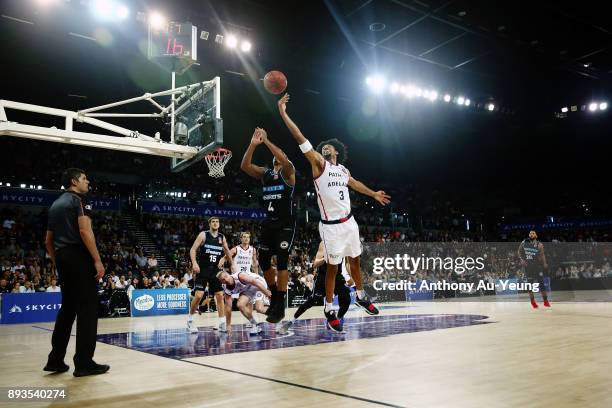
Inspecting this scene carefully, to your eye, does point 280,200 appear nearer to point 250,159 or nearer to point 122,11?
point 250,159

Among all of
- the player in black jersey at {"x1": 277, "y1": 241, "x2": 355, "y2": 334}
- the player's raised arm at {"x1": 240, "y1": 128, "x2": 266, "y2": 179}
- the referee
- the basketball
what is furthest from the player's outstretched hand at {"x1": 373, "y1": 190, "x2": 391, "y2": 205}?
the referee

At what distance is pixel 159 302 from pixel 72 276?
10.4 m

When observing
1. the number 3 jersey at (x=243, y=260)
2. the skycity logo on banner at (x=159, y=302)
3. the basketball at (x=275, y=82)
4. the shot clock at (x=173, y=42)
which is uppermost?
the shot clock at (x=173, y=42)

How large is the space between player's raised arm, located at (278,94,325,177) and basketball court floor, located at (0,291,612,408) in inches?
84.9

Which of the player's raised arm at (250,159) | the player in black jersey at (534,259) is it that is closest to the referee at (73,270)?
the player's raised arm at (250,159)

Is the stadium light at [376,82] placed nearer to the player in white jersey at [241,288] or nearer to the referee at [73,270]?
Answer: the player in white jersey at [241,288]

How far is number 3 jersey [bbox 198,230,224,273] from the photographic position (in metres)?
8.24

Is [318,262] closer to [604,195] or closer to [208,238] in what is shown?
[208,238]

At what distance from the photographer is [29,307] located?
12188mm

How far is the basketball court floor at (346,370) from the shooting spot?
326 centimetres

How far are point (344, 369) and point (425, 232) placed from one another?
2541 cm

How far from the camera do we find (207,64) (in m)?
13.5

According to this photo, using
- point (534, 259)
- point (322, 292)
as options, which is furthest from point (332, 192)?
point (534, 259)

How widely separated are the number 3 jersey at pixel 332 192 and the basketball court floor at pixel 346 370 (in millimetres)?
1615
